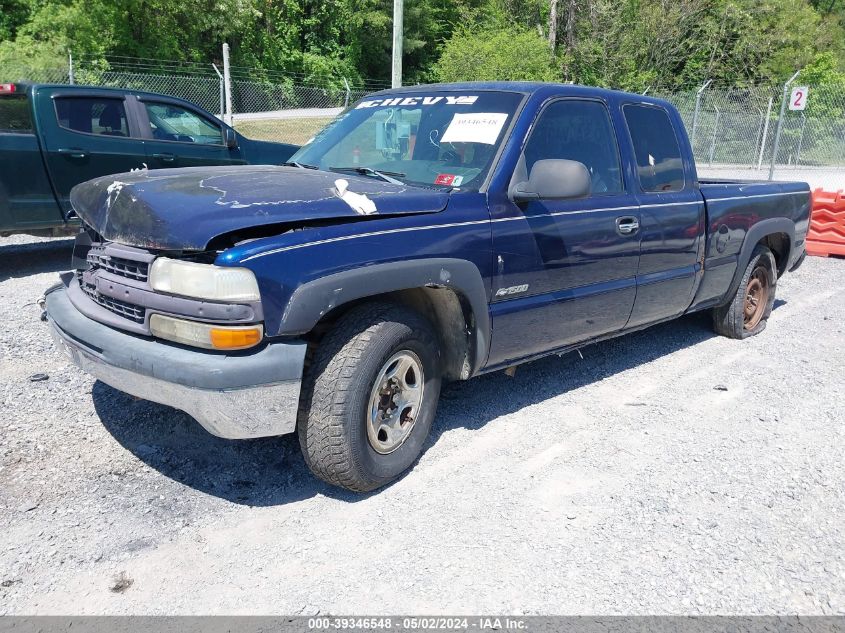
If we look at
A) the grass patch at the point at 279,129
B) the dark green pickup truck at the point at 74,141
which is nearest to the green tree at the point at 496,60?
the grass patch at the point at 279,129

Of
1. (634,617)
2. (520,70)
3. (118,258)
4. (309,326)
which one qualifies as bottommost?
(634,617)

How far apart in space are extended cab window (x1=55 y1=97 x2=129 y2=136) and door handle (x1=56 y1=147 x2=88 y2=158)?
0.23 m

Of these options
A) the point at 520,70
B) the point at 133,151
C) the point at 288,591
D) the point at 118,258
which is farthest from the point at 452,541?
the point at 520,70

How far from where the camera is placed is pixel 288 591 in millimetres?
2572

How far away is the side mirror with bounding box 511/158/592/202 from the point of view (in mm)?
3496

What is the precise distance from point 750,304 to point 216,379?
508cm

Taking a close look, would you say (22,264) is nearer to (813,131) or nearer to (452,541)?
(452,541)

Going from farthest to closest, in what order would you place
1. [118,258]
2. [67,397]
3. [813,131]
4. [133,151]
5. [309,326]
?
[813,131]
[133,151]
[67,397]
[118,258]
[309,326]

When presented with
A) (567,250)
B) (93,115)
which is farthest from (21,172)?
(567,250)

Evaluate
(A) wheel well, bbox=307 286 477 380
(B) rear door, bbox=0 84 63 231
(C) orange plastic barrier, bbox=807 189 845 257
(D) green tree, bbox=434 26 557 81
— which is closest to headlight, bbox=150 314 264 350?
(A) wheel well, bbox=307 286 477 380

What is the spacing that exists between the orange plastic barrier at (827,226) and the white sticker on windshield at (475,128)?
822cm

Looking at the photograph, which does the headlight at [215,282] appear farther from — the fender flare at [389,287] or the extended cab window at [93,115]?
the extended cab window at [93,115]

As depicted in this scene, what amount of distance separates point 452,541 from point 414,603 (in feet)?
1.41

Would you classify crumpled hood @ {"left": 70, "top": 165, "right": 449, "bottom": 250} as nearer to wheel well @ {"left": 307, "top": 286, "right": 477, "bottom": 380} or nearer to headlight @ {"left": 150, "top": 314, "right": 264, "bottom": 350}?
Result: headlight @ {"left": 150, "top": 314, "right": 264, "bottom": 350}
